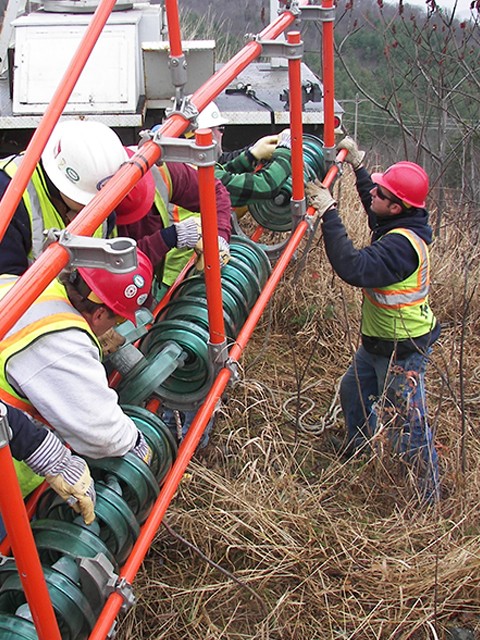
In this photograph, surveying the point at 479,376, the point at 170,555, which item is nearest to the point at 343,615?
the point at 170,555

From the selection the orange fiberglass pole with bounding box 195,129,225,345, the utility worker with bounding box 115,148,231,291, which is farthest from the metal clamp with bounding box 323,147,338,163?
the orange fiberglass pole with bounding box 195,129,225,345

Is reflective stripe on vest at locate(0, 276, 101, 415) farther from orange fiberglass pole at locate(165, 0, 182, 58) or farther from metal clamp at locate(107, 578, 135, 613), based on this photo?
orange fiberglass pole at locate(165, 0, 182, 58)

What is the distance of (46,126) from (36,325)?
1.99 feet

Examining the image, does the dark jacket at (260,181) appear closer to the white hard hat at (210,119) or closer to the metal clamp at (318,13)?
the white hard hat at (210,119)

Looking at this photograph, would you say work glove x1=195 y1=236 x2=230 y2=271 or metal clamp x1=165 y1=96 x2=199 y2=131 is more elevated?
metal clamp x1=165 y1=96 x2=199 y2=131

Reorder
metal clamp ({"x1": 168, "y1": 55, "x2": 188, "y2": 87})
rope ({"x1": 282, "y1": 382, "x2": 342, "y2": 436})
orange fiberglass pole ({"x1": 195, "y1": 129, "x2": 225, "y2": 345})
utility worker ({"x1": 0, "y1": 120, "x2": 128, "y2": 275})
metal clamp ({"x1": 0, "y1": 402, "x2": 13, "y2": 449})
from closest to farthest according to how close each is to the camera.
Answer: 1. metal clamp ({"x1": 0, "y1": 402, "x2": 13, "y2": 449})
2. orange fiberglass pole ({"x1": 195, "y1": 129, "x2": 225, "y2": 345})
3. utility worker ({"x1": 0, "y1": 120, "x2": 128, "y2": 275})
4. metal clamp ({"x1": 168, "y1": 55, "x2": 188, "y2": 87})
5. rope ({"x1": 282, "y1": 382, "x2": 342, "y2": 436})

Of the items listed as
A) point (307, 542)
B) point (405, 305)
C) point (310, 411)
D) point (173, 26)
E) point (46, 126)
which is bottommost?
point (310, 411)

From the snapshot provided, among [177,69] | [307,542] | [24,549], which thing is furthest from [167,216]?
[24,549]

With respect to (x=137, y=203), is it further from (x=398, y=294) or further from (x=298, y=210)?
(x=398, y=294)

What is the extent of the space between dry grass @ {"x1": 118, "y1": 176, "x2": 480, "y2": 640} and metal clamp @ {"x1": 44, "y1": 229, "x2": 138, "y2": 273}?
62.4 inches

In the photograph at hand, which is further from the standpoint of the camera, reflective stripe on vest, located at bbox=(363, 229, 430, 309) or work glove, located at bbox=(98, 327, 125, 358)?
reflective stripe on vest, located at bbox=(363, 229, 430, 309)

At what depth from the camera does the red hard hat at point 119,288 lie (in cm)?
213

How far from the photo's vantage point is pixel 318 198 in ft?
11.7

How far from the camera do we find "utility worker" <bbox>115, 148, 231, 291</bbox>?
2910mm
